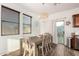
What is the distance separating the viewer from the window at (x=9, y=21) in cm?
174

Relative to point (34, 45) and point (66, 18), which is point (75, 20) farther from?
point (34, 45)

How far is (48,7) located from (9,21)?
0.79 m

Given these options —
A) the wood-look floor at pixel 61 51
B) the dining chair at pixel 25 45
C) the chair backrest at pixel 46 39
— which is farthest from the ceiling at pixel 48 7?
the wood-look floor at pixel 61 51

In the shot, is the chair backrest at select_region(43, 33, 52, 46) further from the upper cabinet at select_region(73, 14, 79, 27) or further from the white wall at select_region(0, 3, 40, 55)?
the upper cabinet at select_region(73, 14, 79, 27)

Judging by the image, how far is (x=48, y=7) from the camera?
6.01 ft

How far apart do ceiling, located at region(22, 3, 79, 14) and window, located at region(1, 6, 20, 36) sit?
0.92 feet

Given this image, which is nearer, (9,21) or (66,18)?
(9,21)

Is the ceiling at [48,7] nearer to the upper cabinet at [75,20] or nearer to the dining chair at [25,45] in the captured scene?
the upper cabinet at [75,20]

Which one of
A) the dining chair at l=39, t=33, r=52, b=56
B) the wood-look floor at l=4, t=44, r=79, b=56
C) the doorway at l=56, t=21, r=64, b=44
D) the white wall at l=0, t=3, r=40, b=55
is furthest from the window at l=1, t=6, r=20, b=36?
the doorway at l=56, t=21, r=64, b=44

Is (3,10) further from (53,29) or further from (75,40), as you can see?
(75,40)

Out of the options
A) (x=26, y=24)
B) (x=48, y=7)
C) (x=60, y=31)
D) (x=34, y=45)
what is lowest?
(x=34, y=45)

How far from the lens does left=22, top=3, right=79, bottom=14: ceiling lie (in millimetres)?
1796

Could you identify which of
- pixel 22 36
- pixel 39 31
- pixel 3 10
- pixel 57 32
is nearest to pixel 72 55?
pixel 57 32

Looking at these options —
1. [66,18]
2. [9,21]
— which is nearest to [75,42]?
[66,18]
